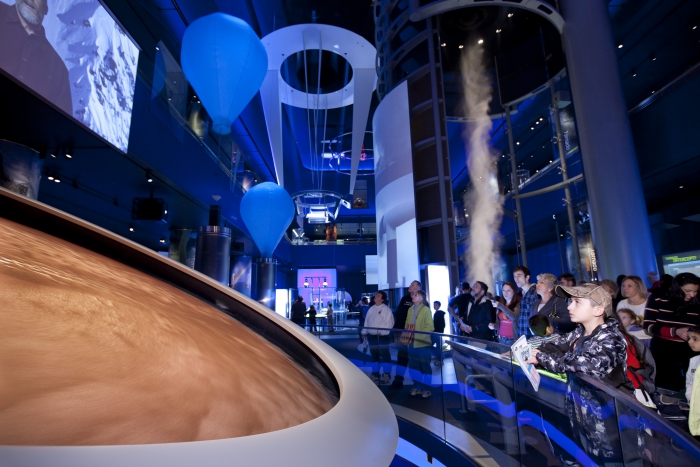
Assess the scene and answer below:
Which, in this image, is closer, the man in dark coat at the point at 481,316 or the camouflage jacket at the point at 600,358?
the camouflage jacket at the point at 600,358

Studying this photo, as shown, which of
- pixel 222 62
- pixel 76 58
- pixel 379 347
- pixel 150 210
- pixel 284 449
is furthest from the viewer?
pixel 150 210

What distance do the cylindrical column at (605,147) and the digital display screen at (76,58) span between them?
26.2 feet

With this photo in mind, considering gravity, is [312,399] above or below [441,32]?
below

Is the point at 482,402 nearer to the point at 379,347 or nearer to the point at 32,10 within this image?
the point at 379,347

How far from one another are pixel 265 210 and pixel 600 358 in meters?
10.0

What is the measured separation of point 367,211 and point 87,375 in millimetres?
30478

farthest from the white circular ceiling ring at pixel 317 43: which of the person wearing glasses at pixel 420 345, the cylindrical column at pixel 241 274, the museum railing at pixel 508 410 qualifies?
the museum railing at pixel 508 410

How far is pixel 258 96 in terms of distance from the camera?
14758mm

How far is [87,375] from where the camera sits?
56 cm

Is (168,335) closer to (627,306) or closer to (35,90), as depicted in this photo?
(627,306)

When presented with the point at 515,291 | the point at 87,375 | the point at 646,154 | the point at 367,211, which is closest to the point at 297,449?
the point at 87,375

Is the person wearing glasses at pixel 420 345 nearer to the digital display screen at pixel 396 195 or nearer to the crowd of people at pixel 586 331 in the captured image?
the crowd of people at pixel 586 331

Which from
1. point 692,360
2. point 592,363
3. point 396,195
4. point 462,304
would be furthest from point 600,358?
point 396,195

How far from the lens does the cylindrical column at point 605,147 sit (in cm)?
644
